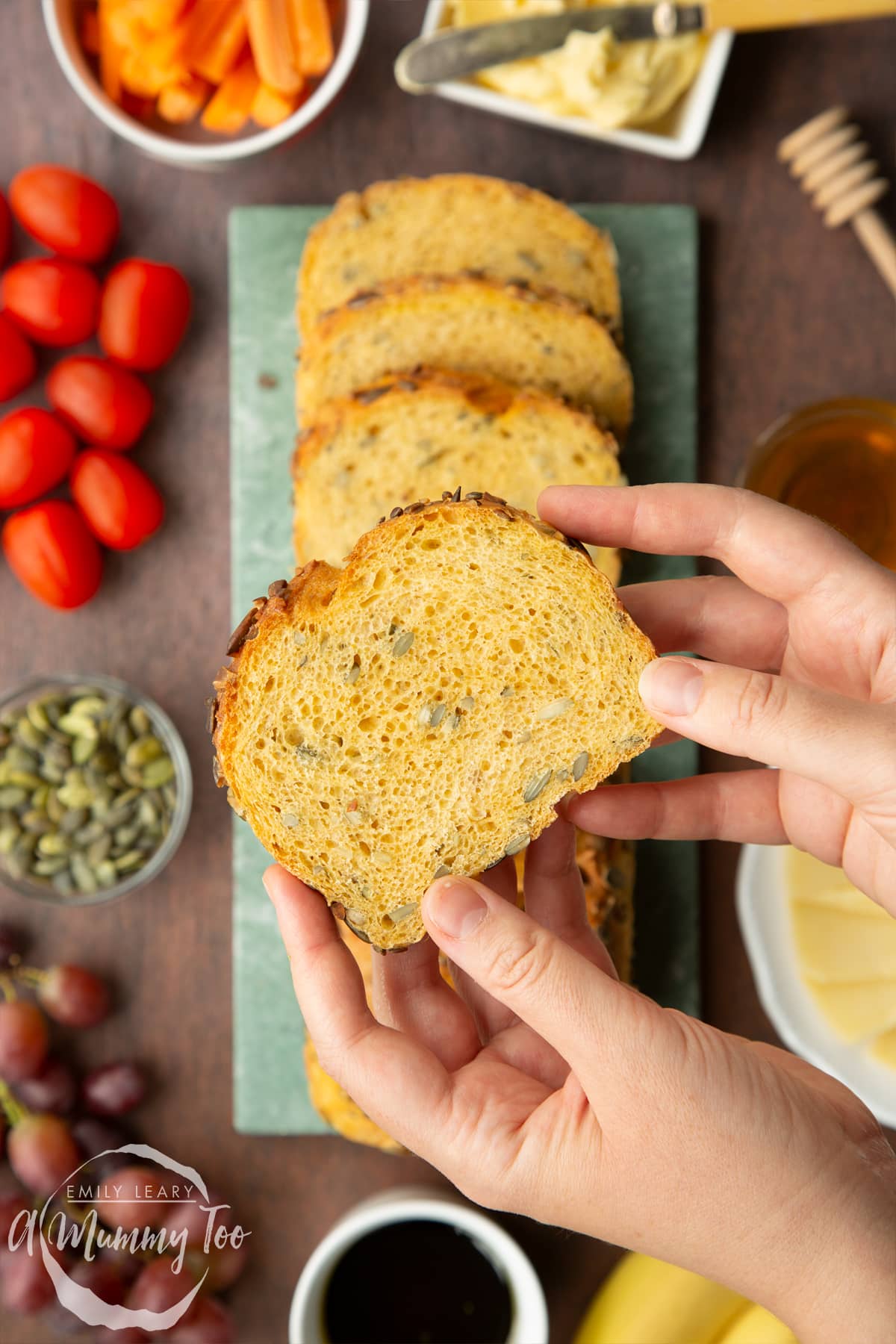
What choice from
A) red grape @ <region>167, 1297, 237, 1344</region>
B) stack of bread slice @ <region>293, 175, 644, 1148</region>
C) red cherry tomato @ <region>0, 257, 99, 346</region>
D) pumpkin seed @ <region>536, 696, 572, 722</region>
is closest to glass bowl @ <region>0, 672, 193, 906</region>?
stack of bread slice @ <region>293, 175, 644, 1148</region>

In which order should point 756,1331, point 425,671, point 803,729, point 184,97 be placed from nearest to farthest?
1. point 803,729
2. point 425,671
3. point 756,1331
4. point 184,97

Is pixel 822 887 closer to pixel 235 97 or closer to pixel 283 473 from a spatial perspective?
pixel 283 473

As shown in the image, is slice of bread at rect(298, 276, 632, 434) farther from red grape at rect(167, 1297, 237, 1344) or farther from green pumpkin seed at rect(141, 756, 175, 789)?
red grape at rect(167, 1297, 237, 1344)

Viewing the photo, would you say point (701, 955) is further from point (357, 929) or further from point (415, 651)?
point (415, 651)

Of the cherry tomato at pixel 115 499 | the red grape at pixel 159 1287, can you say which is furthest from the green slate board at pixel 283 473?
the red grape at pixel 159 1287

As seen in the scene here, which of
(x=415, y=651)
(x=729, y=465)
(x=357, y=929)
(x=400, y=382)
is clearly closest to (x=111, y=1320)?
A: (x=357, y=929)

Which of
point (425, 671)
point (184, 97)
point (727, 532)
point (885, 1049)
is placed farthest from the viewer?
point (184, 97)

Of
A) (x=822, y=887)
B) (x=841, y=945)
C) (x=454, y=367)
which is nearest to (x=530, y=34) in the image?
(x=454, y=367)
